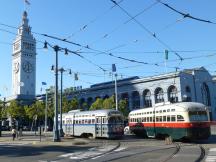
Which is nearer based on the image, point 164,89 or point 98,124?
point 98,124

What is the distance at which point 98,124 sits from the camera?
1448 inches

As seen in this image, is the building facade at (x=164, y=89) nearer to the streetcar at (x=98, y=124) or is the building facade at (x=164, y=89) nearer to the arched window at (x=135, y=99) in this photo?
the arched window at (x=135, y=99)

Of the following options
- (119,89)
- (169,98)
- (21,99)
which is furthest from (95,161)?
(21,99)

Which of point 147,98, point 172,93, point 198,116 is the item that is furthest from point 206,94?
point 198,116

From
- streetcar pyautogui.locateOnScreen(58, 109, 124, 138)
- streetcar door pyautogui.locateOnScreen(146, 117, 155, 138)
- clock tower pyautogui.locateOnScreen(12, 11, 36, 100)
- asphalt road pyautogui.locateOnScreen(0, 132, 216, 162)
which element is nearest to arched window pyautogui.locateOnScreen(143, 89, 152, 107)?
streetcar pyautogui.locateOnScreen(58, 109, 124, 138)

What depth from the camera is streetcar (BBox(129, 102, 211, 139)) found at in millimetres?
28812

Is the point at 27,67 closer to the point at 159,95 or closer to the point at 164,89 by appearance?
the point at 159,95

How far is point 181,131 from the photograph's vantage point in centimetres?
2922

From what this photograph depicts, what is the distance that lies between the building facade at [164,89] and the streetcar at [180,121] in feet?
148

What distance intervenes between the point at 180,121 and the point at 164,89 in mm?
55527

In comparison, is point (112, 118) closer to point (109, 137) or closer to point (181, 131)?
point (109, 137)

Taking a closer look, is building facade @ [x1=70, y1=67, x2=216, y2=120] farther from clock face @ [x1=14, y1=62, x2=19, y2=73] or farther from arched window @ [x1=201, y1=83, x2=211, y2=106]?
clock face @ [x1=14, y1=62, x2=19, y2=73]

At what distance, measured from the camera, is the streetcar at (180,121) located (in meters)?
28.8

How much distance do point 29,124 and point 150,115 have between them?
83.9m
